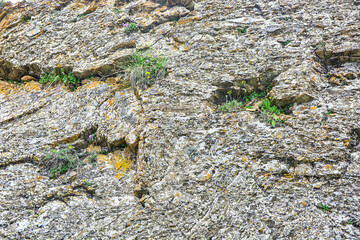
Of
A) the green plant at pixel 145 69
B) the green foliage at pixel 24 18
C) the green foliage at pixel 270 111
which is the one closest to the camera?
the green foliage at pixel 270 111

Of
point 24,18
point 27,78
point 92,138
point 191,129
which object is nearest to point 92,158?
point 92,138

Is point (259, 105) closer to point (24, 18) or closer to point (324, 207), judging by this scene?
point (324, 207)

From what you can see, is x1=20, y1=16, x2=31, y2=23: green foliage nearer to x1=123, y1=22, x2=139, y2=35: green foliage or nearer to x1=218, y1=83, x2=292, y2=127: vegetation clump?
x1=123, y1=22, x2=139, y2=35: green foliage

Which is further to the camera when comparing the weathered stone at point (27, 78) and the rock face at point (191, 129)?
the weathered stone at point (27, 78)

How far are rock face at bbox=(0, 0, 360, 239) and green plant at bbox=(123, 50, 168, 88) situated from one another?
18 cm

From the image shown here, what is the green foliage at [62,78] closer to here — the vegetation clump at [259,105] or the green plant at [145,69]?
the green plant at [145,69]

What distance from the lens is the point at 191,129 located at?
4.07 m

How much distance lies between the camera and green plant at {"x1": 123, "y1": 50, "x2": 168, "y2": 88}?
15.9 feet

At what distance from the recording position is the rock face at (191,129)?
310cm

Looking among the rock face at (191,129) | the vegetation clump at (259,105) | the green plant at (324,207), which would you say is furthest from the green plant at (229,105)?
the green plant at (324,207)

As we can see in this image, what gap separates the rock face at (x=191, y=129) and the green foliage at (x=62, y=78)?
0.58 ft

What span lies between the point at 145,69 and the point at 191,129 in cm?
181

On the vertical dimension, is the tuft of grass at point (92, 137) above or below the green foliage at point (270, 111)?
below

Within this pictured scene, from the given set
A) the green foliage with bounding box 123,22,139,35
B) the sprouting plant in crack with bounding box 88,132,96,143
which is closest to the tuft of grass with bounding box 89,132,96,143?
the sprouting plant in crack with bounding box 88,132,96,143
